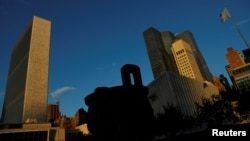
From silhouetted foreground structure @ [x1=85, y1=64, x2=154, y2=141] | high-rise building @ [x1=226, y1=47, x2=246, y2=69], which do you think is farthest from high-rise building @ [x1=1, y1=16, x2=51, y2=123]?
high-rise building @ [x1=226, y1=47, x2=246, y2=69]

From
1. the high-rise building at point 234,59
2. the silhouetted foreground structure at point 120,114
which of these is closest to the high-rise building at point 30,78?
the silhouetted foreground structure at point 120,114

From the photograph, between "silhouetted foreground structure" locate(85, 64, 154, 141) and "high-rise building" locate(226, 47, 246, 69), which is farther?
"high-rise building" locate(226, 47, 246, 69)

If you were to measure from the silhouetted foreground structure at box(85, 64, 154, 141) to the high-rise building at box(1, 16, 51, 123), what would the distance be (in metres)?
130

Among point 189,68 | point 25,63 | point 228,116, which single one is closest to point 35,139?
point 228,116

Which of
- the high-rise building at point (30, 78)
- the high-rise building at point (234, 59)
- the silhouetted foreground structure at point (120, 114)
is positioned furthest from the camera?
the high-rise building at point (234, 59)

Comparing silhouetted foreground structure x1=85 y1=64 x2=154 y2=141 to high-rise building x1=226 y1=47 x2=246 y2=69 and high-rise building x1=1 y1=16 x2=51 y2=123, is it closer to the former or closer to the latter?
high-rise building x1=1 y1=16 x2=51 y2=123

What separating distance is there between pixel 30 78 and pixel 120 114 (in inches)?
5599

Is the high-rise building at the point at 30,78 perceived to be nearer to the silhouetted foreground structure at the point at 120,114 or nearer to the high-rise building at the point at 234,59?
the silhouetted foreground structure at the point at 120,114

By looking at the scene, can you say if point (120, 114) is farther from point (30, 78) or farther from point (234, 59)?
point (234, 59)

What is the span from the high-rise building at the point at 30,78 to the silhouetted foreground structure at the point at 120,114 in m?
130

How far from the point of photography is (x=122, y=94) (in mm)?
3561

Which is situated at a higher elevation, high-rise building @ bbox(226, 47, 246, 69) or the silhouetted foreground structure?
high-rise building @ bbox(226, 47, 246, 69)

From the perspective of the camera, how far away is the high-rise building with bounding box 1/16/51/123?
12550cm

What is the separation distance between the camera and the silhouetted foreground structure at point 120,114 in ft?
10.9
